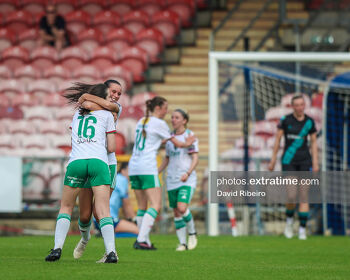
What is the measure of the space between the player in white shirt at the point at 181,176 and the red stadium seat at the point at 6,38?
403 inches

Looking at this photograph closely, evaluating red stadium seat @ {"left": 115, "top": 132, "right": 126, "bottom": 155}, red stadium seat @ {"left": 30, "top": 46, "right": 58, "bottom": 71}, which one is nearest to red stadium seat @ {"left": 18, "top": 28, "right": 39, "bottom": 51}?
red stadium seat @ {"left": 30, "top": 46, "right": 58, "bottom": 71}

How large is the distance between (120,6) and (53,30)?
2.10m

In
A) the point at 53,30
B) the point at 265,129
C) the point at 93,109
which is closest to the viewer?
the point at 93,109

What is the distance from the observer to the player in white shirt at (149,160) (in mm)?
9250

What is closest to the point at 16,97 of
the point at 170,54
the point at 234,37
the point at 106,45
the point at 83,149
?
the point at 106,45

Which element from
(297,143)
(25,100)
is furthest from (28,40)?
(297,143)

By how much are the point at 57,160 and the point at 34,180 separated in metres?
0.52

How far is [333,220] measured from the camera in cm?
1396

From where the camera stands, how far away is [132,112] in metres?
15.5

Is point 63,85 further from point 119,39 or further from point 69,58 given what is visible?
point 119,39

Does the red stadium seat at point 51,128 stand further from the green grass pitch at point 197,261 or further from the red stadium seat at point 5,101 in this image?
the green grass pitch at point 197,261

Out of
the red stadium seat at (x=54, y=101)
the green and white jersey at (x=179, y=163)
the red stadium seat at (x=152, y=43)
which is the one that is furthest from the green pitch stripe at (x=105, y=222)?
the red stadium seat at (x=152, y=43)

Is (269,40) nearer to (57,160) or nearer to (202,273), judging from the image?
(57,160)

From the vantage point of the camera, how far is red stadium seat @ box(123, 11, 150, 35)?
1909cm
